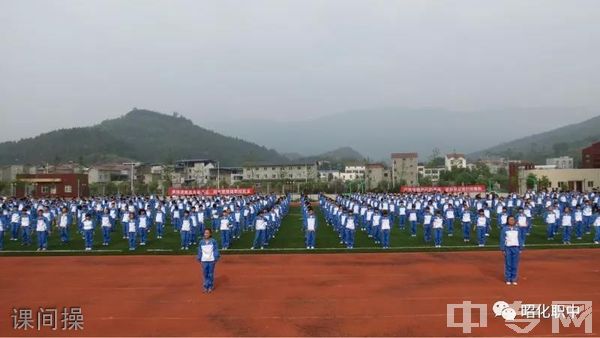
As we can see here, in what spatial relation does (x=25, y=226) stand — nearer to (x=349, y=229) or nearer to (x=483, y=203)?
(x=349, y=229)

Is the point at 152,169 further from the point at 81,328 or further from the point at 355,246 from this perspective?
the point at 81,328

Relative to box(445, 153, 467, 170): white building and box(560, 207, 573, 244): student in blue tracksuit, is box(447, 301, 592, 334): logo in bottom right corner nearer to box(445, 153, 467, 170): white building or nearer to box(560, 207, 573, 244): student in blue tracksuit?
box(560, 207, 573, 244): student in blue tracksuit

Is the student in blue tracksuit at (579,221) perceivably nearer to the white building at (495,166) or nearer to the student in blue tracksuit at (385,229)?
the student in blue tracksuit at (385,229)

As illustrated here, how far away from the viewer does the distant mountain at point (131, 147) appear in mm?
127375

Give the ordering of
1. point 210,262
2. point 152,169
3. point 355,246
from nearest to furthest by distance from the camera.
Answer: point 210,262 → point 355,246 → point 152,169

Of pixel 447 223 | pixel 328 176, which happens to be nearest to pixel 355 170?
pixel 328 176

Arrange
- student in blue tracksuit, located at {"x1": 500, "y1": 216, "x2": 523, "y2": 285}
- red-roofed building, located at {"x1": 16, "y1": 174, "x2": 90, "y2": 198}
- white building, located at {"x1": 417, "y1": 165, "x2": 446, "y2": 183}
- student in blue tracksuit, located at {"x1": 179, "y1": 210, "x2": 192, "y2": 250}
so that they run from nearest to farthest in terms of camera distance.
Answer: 1. student in blue tracksuit, located at {"x1": 500, "y1": 216, "x2": 523, "y2": 285}
2. student in blue tracksuit, located at {"x1": 179, "y1": 210, "x2": 192, "y2": 250}
3. red-roofed building, located at {"x1": 16, "y1": 174, "x2": 90, "y2": 198}
4. white building, located at {"x1": 417, "y1": 165, "x2": 446, "y2": 183}

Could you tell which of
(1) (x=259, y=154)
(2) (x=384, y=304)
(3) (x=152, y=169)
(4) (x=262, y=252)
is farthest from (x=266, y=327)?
(1) (x=259, y=154)

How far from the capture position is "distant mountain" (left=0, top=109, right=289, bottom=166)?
12738 centimetres

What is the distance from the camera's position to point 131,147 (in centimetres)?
14875

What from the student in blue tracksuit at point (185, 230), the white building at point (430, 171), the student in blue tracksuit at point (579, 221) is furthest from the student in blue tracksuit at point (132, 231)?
the white building at point (430, 171)

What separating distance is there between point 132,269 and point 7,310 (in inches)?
153

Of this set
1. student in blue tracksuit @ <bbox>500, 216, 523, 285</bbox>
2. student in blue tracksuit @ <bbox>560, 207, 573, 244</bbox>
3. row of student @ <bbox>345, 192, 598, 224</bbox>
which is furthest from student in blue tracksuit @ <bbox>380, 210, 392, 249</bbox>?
student in blue tracksuit @ <bbox>560, 207, 573, 244</bbox>

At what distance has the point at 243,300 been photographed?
31.2 feet
